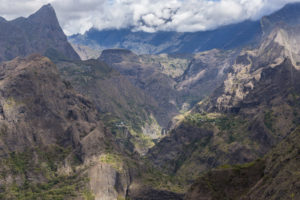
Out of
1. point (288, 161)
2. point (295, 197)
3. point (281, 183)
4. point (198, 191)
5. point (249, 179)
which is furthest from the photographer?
point (198, 191)

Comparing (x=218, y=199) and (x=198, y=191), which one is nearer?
(x=218, y=199)

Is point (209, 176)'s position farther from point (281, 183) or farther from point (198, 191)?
point (281, 183)

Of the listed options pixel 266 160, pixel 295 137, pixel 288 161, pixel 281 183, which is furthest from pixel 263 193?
pixel 295 137

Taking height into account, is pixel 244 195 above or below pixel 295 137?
below

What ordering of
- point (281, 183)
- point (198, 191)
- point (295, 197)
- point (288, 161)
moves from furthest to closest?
point (198, 191)
point (288, 161)
point (281, 183)
point (295, 197)

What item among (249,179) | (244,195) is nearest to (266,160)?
(249,179)

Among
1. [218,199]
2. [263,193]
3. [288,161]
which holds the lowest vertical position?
[218,199]
